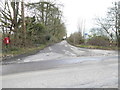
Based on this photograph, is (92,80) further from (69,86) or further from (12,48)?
(12,48)

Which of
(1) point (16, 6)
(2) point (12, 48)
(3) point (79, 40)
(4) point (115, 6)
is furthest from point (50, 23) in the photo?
(2) point (12, 48)

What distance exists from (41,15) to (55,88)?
24.1 metres

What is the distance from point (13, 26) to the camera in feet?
45.9

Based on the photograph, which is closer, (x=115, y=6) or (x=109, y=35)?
(x=115, y=6)

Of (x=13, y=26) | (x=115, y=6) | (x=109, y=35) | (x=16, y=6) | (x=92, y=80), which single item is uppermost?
(x=115, y=6)

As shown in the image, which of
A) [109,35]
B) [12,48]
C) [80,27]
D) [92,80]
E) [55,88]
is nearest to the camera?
[55,88]

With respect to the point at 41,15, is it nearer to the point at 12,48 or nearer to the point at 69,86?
the point at 12,48

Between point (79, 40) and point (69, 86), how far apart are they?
26.0 m

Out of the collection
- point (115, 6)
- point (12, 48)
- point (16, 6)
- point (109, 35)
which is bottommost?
point (12, 48)

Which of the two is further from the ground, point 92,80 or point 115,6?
point 115,6

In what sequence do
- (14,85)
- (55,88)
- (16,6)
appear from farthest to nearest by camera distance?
(16,6), (14,85), (55,88)

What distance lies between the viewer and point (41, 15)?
2486 cm

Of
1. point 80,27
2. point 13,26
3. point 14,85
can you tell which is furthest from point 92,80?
point 80,27

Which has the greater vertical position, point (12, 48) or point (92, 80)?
point (12, 48)
